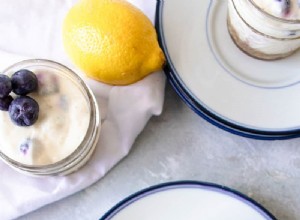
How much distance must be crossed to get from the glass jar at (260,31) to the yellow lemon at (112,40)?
12cm

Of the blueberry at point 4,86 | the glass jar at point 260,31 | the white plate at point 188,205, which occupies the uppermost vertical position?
the glass jar at point 260,31

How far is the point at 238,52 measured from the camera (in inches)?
39.5

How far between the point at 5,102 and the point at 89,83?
0.49ft

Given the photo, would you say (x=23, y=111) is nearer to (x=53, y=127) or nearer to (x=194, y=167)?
(x=53, y=127)

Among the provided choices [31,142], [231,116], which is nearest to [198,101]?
[231,116]

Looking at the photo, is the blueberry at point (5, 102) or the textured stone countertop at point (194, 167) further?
the textured stone countertop at point (194, 167)

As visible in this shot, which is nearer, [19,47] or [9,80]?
[9,80]

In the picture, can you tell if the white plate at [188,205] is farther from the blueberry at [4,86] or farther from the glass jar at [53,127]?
the blueberry at [4,86]

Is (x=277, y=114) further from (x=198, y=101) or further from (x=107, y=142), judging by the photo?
(x=107, y=142)

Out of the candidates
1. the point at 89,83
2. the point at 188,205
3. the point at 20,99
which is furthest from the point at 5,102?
A: the point at 188,205

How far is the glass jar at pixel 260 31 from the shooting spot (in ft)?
2.88

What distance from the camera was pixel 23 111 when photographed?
87 cm

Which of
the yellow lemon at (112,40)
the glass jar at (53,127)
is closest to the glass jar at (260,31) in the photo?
the yellow lemon at (112,40)

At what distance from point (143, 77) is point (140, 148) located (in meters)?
0.11
